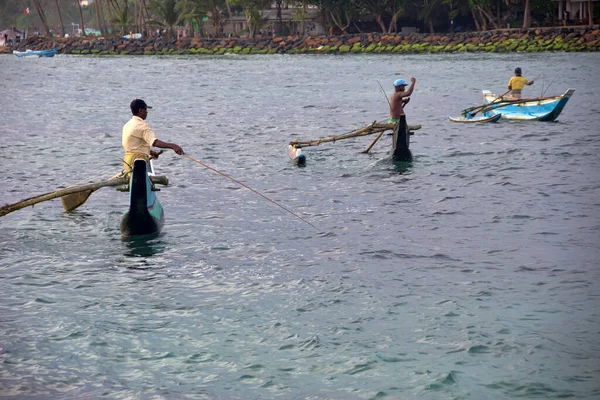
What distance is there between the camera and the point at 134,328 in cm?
1172

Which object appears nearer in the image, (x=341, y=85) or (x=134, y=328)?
(x=134, y=328)

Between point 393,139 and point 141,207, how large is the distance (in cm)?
919

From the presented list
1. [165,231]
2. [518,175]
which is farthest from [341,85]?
[165,231]

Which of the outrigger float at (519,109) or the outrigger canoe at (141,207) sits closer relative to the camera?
the outrigger canoe at (141,207)

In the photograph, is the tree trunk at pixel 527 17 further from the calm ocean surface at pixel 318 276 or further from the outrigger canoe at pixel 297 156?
the outrigger canoe at pixel 297 156

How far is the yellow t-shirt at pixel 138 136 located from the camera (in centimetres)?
1490

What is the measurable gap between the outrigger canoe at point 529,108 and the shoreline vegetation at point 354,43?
49314 millimetres

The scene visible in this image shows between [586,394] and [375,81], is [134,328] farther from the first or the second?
[375,81]

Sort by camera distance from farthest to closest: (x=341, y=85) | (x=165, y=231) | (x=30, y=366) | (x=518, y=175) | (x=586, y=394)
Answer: (x=341, y=85)
(x=518, y=175)
(x=165, y=231)
(x=30, y=366)
(x=586, y=394)

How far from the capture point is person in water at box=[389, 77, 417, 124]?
2161 centimetres

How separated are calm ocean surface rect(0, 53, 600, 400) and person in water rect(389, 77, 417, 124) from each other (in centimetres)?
141

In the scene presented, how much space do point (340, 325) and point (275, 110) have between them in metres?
31.8

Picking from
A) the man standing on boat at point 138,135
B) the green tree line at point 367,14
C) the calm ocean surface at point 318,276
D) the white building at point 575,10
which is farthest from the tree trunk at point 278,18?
the man standing on boat at point 138,135

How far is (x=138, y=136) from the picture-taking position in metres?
15.0
